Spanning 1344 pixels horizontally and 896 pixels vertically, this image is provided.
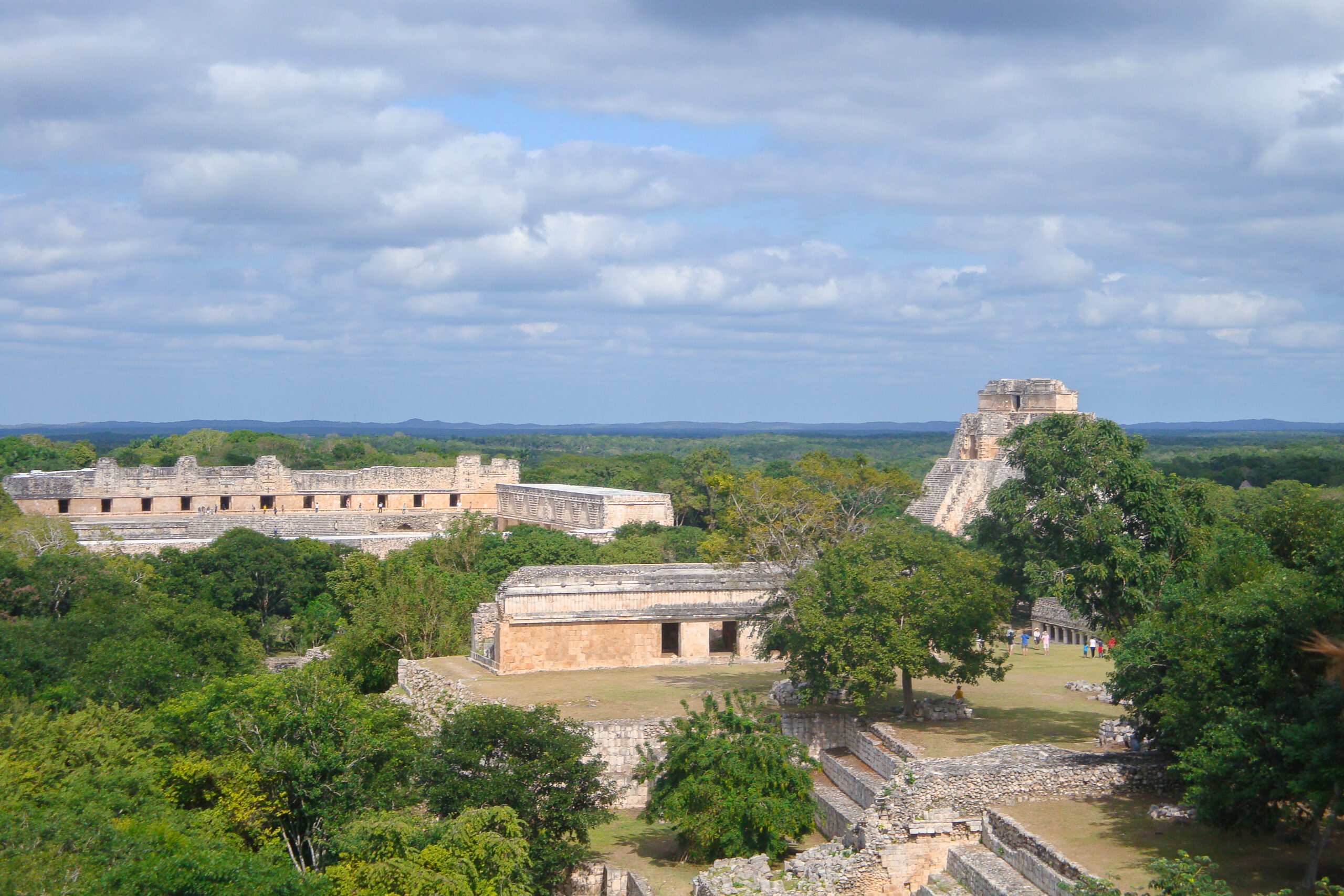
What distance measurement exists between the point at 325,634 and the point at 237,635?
7.30m

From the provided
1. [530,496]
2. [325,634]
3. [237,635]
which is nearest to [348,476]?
[530,496]

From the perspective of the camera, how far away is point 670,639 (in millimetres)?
22156

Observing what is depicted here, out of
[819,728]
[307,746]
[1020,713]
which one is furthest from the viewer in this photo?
[819,728]

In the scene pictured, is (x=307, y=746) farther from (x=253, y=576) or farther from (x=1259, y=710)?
(x=253, y=576)

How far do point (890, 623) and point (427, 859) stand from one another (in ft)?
22.8

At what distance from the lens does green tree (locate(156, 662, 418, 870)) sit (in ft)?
42.5

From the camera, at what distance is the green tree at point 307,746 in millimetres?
12953

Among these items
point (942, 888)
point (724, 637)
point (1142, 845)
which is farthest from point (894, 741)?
point (724, 637)

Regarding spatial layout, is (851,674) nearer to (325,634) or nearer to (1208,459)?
(325,634)

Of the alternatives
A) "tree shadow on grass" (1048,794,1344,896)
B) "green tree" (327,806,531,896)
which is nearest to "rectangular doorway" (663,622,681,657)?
"green tree" (327,806,531,896)

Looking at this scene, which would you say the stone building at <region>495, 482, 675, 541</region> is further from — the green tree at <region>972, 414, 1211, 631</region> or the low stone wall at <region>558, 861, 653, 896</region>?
the low stone wall at <region>558, 861, 653, 896</region>

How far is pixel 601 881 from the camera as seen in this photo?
536 inches

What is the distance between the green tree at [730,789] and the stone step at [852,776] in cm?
72

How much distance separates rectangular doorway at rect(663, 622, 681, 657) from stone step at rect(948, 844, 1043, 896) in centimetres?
973
